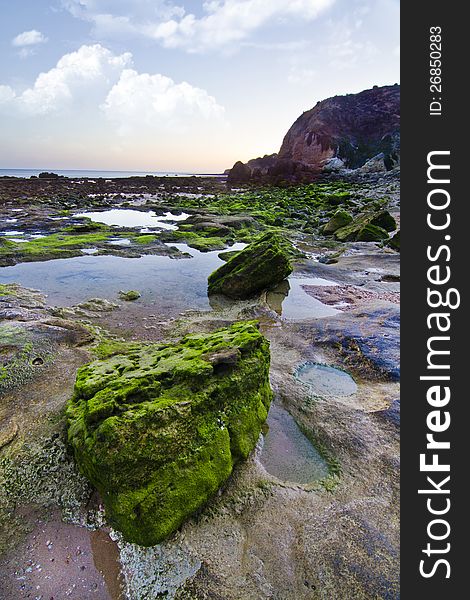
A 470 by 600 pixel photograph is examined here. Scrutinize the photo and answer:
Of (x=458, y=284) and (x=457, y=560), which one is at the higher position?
(x=458, y=284)

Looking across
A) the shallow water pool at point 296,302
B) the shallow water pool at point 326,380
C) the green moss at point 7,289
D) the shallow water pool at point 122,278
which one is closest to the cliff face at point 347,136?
the shallow water pool at point 296,302

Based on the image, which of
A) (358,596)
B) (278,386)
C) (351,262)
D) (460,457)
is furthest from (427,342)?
(351,262)

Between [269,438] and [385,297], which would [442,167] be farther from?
[385,297]

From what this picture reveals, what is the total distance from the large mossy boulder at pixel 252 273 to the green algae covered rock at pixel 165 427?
685cm

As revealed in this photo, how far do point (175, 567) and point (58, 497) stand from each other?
1807mm

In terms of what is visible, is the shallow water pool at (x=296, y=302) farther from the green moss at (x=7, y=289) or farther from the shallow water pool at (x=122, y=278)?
the green moss at (x=7, y=289)

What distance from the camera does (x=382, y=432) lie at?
19.6 feet

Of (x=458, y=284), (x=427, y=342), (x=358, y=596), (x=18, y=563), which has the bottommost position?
(x=358, y=596)

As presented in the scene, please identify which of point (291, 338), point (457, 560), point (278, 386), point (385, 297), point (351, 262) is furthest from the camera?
point (351, 262)

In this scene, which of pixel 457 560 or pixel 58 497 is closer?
pixel 457 560

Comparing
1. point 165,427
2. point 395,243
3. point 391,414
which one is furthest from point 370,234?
point 165,427

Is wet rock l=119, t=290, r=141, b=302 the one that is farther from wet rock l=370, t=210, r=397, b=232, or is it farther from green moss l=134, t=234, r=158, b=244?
wet rock l=370, t=210, r=397, b=232

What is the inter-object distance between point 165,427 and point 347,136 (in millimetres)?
104195

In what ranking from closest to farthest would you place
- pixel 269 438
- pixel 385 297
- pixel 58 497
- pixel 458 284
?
1. pixel 458 284
2. pixel 58 497
3. pixel 269 438
4. pixel 385 297
